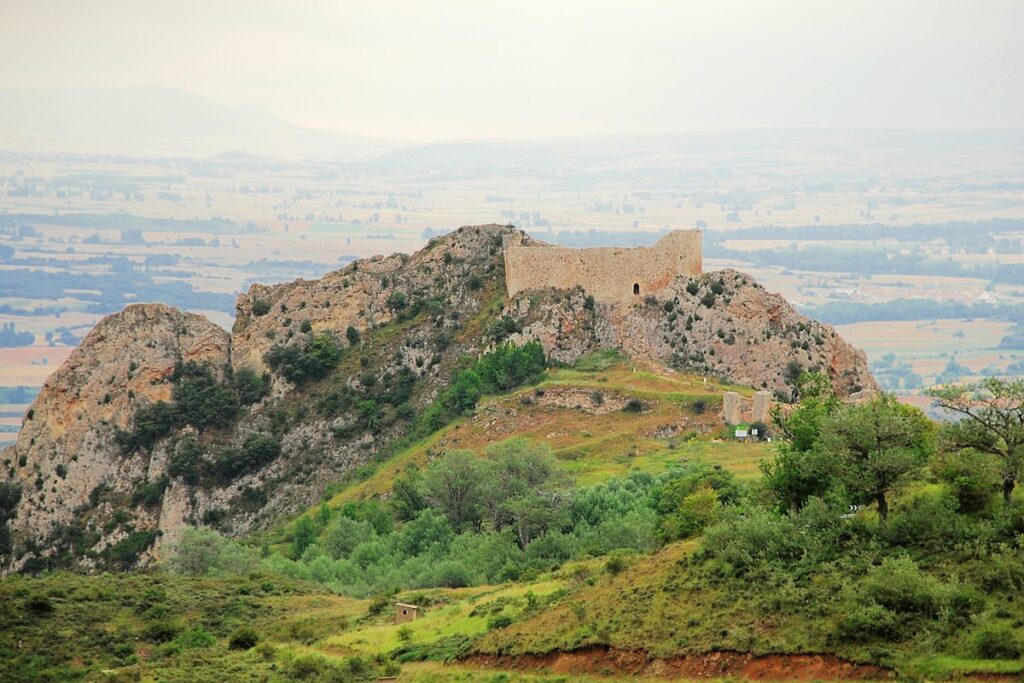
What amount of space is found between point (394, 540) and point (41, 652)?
68.4 ft

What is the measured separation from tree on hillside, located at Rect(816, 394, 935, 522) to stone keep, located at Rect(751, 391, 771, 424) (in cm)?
2992

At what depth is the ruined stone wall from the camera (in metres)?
88.8

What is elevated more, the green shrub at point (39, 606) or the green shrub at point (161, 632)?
the green shrub at point (39, 606)

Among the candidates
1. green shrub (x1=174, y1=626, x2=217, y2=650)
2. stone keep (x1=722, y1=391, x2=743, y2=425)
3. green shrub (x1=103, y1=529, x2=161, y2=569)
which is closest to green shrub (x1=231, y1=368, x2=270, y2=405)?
green shrub (x1=103, y1=529, x2=161, y2=569)

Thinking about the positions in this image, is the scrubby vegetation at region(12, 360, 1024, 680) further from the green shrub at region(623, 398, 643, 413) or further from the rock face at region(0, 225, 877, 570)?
the rock face at region(0, 225, 877, 570)

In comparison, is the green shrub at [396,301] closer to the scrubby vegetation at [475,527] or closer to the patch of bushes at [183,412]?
the patch of bushes at [183,412]

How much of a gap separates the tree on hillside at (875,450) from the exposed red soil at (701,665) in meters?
6.67

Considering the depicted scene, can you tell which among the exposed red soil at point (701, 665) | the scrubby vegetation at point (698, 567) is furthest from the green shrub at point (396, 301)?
the exposed red soil at point (701, 665)

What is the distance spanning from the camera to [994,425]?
45781mm

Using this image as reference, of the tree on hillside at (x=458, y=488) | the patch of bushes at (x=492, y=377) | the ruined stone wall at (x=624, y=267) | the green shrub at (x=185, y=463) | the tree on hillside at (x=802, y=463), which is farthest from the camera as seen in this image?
the green shrub at (x=185, y=463)

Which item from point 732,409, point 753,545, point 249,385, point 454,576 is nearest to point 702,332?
point 732,409

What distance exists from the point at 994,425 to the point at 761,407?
107 feet

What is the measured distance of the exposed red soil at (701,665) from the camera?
4044cm

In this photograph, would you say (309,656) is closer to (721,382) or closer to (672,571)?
(672,571)
